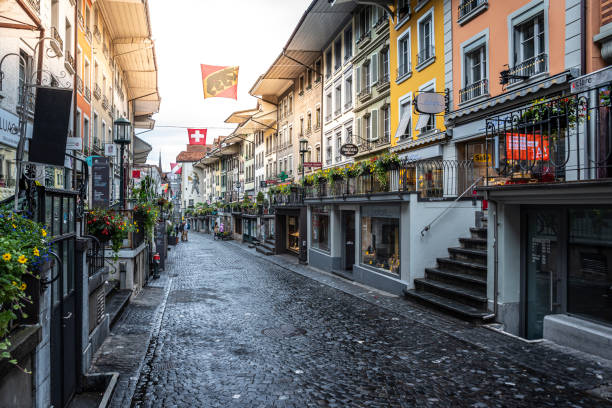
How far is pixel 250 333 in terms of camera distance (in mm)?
9359

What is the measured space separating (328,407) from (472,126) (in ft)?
39.1

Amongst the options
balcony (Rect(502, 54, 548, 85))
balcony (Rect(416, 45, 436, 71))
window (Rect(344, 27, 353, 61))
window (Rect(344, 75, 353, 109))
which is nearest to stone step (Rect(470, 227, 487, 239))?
balcony (Rect(502, 54, 548, 85))

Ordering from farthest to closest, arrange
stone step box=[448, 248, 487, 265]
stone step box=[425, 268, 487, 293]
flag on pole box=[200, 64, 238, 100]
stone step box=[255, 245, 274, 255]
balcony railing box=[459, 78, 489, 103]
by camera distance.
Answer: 1. stone step box=[255, 245, 274, 255]
2. flag on pole box=[200, 64, 238, 100]
3. balcony railing box=[459, 78, 489, 103]
4. stone step box=[448, 248, 487, 265]
5. stone step box=[425, 268, 487, 293]

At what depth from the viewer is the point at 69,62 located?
762 inches

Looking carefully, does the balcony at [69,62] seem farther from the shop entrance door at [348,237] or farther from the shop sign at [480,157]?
the shop sign at [480,157]

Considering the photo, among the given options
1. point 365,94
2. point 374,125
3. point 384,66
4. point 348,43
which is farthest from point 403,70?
point 348,43

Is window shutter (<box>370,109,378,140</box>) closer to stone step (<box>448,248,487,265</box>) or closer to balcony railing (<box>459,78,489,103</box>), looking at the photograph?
balcony railing (<box>459,78,489,103</box>)

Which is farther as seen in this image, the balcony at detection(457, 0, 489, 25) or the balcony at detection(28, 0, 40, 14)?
the balcony at detection(457, 0, 489, 25)

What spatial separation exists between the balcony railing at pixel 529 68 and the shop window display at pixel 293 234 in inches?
629

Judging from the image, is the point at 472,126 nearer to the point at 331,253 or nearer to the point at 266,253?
the point at 331,253

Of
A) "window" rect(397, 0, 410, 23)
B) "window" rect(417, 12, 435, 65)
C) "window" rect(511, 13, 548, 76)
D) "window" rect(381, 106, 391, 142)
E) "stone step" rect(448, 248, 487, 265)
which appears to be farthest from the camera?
"window" rect(381, 106, 391, 142)

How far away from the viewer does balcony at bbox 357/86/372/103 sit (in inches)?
932

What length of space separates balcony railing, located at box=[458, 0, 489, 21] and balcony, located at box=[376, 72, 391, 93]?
569cm

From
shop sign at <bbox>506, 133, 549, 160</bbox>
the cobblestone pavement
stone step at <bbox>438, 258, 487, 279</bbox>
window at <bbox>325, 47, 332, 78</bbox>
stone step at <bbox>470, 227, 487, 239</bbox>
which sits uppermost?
window at <bbox>325, 47, 332, 78</bbox>
